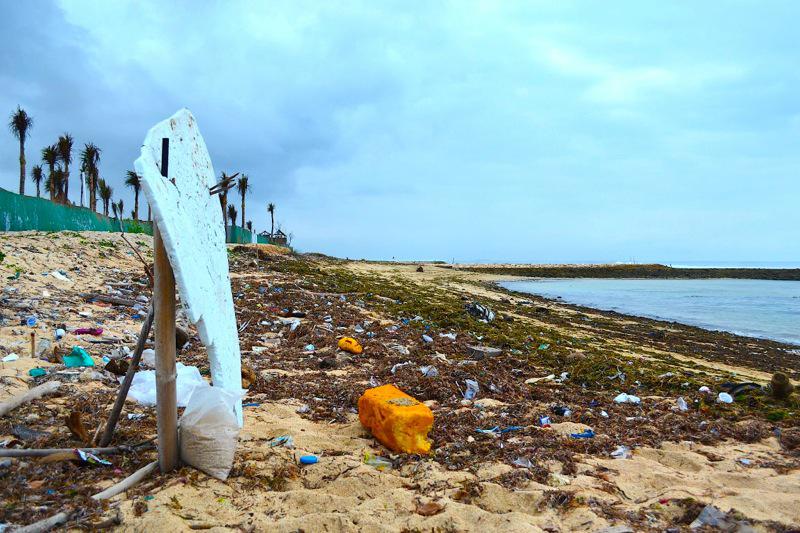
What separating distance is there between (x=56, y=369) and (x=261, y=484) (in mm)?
2782

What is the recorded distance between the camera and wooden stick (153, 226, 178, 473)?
226 centimetres

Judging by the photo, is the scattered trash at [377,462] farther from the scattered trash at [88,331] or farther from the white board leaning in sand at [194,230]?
the scattered trash at [88,331]

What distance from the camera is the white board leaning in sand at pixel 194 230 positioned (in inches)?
76.5

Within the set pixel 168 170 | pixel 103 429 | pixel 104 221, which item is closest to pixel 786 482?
pixel 168 170

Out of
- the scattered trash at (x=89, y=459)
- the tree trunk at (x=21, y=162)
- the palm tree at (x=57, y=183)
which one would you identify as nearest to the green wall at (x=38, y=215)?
the tree trunk at (x=21, y=162)

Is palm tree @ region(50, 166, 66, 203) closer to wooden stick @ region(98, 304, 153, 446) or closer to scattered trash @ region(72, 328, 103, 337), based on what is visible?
scattered trash @ region(72, 328, 103, 337)

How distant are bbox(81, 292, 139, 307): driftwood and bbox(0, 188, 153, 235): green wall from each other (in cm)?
828

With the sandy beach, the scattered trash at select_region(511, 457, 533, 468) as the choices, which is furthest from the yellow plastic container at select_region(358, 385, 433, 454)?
the scattered trash at select_region(511, 457, 533, 468)

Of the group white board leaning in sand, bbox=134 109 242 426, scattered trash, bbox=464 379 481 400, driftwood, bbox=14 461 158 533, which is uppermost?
white board leaning in sand, bbox=134 109 242 426

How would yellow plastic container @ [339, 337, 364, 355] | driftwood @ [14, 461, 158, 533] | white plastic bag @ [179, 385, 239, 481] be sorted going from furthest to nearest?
yellow plastic container @ [339, 337, 364, 355] → white plastic bag @ [179, 385, 239, 481] → driftwood @ [14, 461, 158, 533]

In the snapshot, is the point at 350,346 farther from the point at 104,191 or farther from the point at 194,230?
the point at 104,191

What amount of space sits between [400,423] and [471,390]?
173 cm

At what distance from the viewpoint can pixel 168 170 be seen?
2.22m

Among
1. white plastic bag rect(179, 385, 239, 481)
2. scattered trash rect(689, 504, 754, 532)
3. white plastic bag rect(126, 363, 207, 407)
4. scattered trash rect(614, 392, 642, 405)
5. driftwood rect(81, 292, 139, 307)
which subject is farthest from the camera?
driftwood rect(81, 292, 139, 307)
